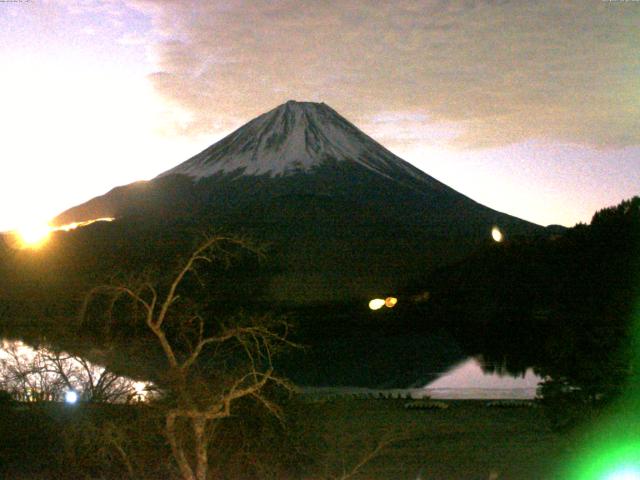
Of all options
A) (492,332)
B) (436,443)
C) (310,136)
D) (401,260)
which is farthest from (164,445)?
(310,136)

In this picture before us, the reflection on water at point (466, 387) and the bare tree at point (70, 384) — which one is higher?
the bare tree at point (70, 384)

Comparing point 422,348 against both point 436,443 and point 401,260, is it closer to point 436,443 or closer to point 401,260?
point 436,443

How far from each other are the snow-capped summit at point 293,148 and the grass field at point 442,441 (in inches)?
3215

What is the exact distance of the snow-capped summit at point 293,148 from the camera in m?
97.6

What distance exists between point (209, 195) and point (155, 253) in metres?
21.8

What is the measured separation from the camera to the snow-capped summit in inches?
3841

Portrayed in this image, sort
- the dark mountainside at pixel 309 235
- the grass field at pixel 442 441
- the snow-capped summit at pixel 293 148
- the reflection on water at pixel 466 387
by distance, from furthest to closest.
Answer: the snow-capped summit at pixel 293 148
the dark mountainside at pixel 309 235
the reflection on water at pixel 466 387
the grass field at pixel 442 441

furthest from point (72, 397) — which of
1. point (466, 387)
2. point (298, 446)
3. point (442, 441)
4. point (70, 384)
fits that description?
point (466, 387)

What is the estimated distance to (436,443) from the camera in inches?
468

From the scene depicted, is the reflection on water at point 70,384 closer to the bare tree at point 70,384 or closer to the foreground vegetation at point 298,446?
the bare tree at point 70,384

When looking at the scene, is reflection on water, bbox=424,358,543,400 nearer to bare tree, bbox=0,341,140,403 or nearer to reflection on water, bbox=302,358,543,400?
reflection on water, bbox=302,358,543,400

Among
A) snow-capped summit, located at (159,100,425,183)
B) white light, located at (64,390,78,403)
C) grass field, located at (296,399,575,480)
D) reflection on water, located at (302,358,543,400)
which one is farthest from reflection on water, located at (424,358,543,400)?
snow-capped summit, located at (159,100,425,183)

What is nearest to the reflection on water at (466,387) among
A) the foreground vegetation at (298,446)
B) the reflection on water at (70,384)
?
the foreground vegetation at (298,446)

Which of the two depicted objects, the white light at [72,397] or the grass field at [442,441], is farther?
the grass field at [442,441]
